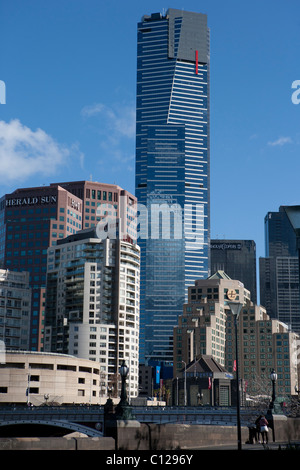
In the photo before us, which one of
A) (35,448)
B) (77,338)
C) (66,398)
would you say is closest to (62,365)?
(66,398)

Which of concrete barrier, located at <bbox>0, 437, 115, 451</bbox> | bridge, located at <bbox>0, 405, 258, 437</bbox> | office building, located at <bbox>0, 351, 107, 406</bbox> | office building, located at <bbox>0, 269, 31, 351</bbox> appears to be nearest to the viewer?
concrete barrier, located at <bbox>0, 437, 115, 451</bbox>

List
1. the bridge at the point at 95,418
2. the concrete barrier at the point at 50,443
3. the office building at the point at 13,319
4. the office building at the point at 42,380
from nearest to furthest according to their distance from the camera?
the concrete barrier at the point at 50,443 < the bridge at the point at 95,418 < the office building at the point at 42,380 < the office building at the point at 13,319

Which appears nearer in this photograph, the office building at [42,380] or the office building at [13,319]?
the office building at [42,380]

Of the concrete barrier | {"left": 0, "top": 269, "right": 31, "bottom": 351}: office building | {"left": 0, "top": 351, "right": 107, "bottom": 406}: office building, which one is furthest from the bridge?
{"left": 0, "top": 269, "right": 31, "bottom": 351}: office building

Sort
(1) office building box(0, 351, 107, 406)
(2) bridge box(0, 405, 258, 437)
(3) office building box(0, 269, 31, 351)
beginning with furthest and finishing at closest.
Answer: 1. (3) office building box(0, 269, 31, 351)
2. (1) office building box(0, 351, 107, 406)
3. (2) bridge box(0, 405, 258, 437)

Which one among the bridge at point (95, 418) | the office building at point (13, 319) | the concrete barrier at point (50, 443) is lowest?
the bridge at point (95, 418)

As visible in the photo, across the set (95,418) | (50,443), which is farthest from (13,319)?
(50,443)

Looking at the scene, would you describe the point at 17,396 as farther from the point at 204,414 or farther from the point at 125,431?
the point at 125,431

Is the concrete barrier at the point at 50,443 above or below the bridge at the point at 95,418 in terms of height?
above

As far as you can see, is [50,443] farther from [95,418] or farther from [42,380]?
→ [42,380]

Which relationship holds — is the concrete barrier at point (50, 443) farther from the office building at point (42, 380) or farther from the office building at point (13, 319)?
the office building at point (13, 319)

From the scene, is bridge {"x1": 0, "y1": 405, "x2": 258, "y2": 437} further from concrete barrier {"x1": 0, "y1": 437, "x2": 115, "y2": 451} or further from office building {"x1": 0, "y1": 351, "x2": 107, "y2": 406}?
concrete barrier {"x1": 0, "y1": 437, "x2": 115, "y2": 451}

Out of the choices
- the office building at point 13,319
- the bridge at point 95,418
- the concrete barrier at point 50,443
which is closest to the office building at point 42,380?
the office building at point 13,319

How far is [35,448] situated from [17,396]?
123 m
